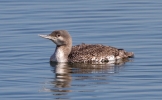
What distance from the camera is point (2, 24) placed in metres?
24.8

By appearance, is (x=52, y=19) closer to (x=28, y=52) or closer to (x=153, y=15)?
(x=153, y=15)

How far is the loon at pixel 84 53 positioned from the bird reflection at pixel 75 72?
201 millimetres

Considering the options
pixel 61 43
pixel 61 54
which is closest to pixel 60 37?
pixel 61 43

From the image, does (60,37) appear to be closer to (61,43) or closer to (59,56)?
(61,43)

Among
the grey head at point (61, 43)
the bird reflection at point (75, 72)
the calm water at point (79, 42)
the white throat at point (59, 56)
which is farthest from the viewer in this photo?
the grey head at point (61, 43)

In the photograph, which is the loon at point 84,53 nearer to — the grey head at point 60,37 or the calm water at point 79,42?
the grey head at point 60,37

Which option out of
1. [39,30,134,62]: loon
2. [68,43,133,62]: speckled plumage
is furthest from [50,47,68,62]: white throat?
[68,43,133,62]: speckled plumage

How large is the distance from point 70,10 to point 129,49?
21.0 ft

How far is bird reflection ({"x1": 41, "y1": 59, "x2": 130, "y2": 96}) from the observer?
17.2m

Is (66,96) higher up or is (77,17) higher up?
(77,17)

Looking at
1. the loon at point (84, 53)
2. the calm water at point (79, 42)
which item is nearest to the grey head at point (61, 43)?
the loon at point (84, 53)

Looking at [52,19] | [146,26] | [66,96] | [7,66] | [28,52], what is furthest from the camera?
[52,19]

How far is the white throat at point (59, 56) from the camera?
20.3 m

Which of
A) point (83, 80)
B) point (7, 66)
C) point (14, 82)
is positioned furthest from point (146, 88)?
point (7, 66)
